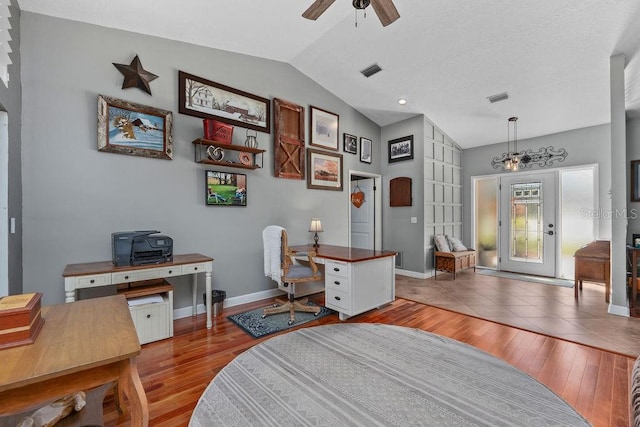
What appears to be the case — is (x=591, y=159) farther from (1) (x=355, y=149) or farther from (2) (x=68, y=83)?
(2) (x=68, y=83)

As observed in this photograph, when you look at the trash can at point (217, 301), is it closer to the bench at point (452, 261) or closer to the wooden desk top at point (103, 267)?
the wooden desk top at point (103, 267)

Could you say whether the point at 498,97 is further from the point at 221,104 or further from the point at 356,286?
the point at 221,104

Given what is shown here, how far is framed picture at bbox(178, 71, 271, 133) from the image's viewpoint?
3263 mm

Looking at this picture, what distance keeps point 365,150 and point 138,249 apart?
13.6 ft

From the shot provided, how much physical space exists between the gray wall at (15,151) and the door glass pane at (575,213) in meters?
7.43

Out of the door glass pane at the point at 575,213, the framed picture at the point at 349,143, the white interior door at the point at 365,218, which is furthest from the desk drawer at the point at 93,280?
the door glass pane at the point at 575,213

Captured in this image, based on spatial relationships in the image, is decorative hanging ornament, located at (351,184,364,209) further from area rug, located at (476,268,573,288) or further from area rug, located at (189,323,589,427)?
area rug, located at (189,323,589,427)

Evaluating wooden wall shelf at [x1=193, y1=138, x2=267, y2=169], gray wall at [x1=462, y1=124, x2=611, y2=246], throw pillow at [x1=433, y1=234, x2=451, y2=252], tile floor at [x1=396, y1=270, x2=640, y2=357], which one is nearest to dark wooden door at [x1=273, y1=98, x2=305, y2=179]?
wooden wall shelf at [x1=193, y1=138, x2=267, y2=169]

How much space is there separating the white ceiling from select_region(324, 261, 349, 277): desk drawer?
109 inches

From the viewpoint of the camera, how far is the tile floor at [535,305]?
2723mm

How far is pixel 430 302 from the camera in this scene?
3754 millimetres

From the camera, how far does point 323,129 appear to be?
183 inches

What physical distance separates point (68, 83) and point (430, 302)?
4.71 metres

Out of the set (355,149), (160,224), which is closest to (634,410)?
(160,224)
